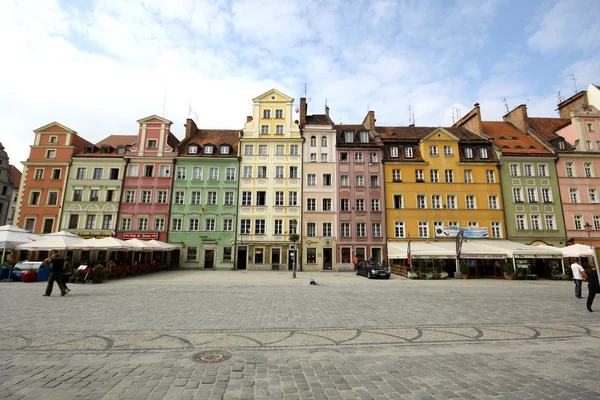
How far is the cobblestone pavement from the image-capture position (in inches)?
162

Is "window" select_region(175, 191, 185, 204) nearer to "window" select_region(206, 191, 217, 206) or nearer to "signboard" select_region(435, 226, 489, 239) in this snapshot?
"window" select_region(206, 191, 217, 206)

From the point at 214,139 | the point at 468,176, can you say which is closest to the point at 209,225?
the point at 214,139

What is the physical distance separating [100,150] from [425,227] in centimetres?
3933

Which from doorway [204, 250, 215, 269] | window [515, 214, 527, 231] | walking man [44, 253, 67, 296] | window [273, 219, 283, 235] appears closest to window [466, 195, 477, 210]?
window [515, 214, 527, 231]

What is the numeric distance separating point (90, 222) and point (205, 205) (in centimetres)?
1285

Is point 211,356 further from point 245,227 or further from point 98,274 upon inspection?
point 245,227

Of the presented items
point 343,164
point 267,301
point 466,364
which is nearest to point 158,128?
point 343,164

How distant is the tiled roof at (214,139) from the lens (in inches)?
1425

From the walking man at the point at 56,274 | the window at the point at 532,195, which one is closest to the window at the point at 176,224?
the walking man at the point at 56,274

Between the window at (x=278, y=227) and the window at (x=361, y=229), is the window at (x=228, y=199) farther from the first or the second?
the window at (x=361, y=229)

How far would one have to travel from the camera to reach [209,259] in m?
33.1

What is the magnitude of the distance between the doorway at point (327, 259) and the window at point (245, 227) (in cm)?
889

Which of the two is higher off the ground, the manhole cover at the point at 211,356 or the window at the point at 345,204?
the window at the point at 345,204

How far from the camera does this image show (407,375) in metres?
4.65
